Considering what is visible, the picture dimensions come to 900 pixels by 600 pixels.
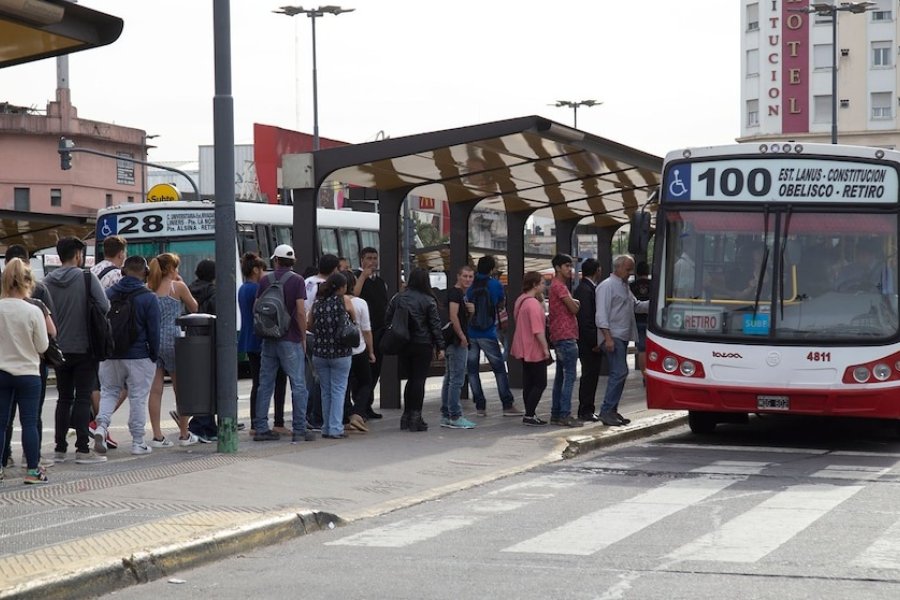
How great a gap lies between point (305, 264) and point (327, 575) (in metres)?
8.05

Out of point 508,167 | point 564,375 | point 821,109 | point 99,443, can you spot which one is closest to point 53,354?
point 99,443

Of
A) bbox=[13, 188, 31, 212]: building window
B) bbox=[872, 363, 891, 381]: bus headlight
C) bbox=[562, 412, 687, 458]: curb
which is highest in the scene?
bbox=[13, 188, 31, 212]: building window

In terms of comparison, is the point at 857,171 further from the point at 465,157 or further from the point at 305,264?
the point at 305,264

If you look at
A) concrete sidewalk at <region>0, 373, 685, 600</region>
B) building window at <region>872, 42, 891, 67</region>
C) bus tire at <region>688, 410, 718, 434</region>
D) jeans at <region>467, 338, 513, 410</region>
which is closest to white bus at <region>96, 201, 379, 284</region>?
jeans at <region>467, 338, 513, 410</region>

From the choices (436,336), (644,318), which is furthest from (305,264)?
(644,318)

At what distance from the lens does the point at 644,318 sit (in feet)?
66.5

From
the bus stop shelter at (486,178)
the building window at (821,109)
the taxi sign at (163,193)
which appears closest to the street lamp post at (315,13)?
the taxi sign at (163,193)

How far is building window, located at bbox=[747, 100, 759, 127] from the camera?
100938 millimetres

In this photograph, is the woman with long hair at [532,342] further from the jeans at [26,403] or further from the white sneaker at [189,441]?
the jeans at [26,403]

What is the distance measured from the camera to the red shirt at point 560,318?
15.3 meters

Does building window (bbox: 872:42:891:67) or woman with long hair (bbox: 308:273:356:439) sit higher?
building window (bbox: 872:42:891:67)

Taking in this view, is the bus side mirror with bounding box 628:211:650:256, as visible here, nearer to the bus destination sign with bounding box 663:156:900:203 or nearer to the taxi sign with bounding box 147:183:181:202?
the bus destination sign with bounding box 663:156:900:203

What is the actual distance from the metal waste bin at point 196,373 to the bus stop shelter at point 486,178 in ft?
9.90

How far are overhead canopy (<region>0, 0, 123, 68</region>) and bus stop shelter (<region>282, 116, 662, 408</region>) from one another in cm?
691
